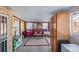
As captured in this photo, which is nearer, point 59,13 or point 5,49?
point 5,49

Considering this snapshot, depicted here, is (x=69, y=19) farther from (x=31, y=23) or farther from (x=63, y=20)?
(x=31, y=23)

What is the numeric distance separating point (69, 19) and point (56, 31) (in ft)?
2.47

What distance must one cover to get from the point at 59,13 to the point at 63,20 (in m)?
0.35

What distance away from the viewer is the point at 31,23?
15.5m

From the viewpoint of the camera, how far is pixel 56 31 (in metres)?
5.93
